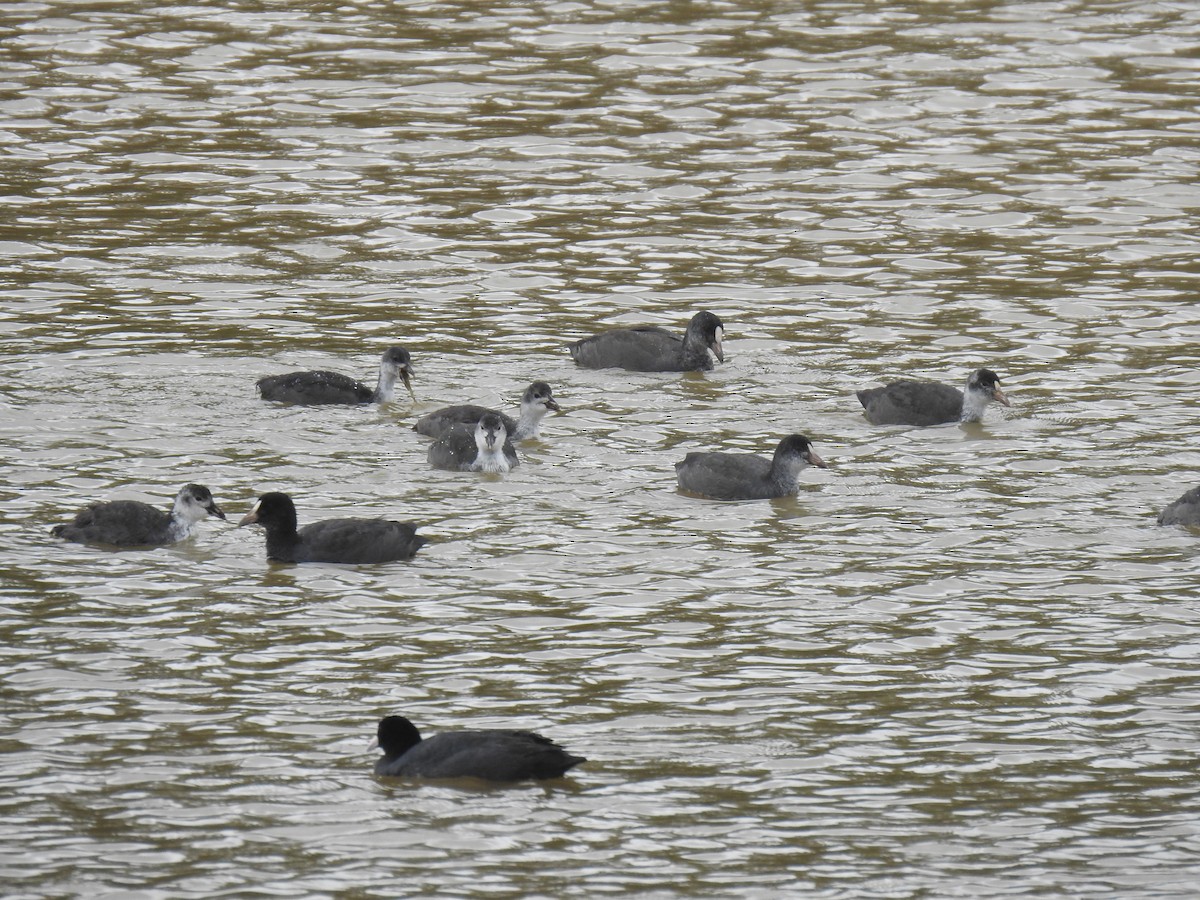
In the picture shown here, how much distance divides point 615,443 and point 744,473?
5.78ft

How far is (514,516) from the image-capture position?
1548 centimetres

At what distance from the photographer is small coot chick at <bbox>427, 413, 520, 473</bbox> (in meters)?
16.2

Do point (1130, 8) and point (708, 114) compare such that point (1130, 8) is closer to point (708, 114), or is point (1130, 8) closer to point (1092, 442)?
point (708, 114)

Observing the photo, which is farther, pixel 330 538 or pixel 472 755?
pixel 330 538

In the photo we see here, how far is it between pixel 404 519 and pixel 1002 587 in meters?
4.28

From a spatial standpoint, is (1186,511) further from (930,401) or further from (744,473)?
(930,401)

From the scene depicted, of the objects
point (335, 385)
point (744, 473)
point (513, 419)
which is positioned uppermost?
point (335, 385)

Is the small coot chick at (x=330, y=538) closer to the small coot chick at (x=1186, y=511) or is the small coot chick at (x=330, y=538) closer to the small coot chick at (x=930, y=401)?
the small coot chick at (x=930, y=401)

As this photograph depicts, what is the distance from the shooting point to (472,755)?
429 inches

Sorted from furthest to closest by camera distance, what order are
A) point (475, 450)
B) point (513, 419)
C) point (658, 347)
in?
point (658, 347), point (513, 419), point (475, 450)

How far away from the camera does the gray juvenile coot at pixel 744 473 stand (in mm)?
15852

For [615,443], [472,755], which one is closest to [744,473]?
[615,443]

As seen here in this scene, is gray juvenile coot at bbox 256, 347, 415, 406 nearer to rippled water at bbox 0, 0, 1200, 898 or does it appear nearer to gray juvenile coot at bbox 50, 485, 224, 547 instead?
Result: rippled water at bbox 0, 0, 1200, 898

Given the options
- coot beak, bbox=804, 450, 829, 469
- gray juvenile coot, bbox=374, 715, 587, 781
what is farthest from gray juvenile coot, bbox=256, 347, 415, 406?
gray juvenile coot, bbox=374, 715, 587, 781
